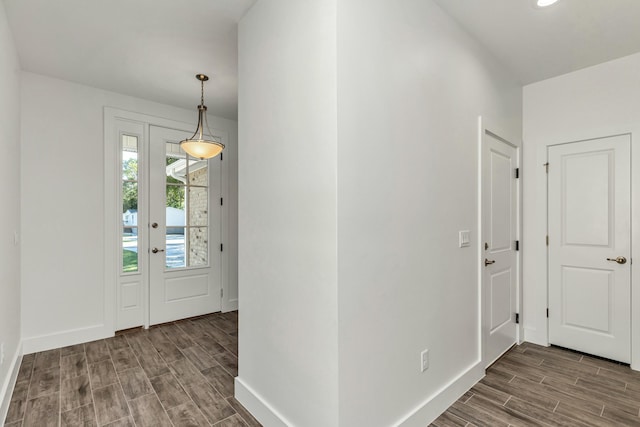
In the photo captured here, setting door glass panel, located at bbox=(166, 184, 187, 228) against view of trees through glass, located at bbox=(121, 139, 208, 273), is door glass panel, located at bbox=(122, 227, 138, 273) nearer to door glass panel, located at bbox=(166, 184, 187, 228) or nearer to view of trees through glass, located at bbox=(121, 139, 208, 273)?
view of trees through glass, located at bbox=(121, 139, 208, 273)

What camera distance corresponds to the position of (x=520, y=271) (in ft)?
11.0

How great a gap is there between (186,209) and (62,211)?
49.3 inches

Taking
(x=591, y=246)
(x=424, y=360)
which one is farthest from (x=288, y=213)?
(x=591, y=246)

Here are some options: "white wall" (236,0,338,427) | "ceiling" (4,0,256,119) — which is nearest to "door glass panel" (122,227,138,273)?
"ceiling" (4,0,256,119)

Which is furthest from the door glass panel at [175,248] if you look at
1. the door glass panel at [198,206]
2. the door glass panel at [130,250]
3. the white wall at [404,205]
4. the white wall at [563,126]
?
the white wall at [563,126]

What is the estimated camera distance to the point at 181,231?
13.5 ft

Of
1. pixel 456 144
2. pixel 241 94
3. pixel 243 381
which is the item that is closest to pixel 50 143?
pixel 241 94

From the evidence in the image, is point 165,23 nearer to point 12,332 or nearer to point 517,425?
point 12,332

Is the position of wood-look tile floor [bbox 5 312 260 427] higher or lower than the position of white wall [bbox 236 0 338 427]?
lower

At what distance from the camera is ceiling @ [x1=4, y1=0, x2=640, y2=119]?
2172 mm

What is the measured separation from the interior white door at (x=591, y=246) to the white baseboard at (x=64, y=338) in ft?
15.4

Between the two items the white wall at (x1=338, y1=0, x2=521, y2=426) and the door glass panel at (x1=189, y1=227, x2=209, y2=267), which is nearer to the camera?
the white wall at (x1=338, y1=0, x2=521, y2=426)

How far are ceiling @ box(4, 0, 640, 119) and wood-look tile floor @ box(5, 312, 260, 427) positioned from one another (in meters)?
2.70

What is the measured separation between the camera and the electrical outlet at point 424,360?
2.02m
